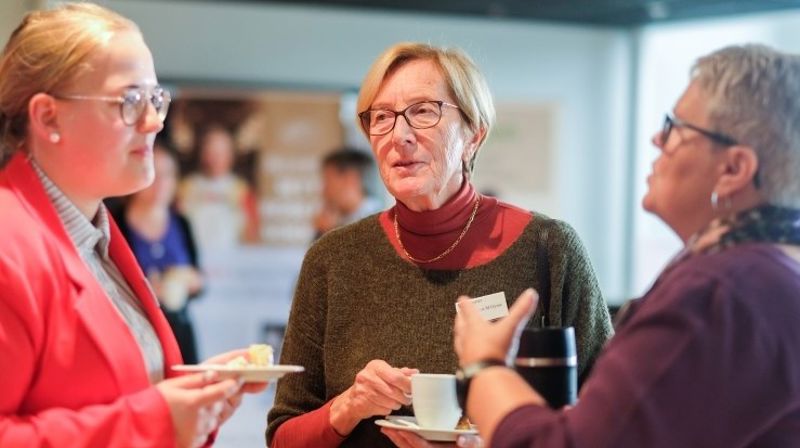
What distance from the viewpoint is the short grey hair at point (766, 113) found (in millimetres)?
1642

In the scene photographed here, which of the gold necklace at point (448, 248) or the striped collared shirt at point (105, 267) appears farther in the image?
the gold necklace at point (448, 248)

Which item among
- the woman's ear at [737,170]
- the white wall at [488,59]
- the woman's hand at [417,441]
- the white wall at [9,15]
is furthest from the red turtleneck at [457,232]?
the white wall at [488,59]

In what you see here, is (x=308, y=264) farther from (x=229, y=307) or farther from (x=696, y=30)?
(x=696, y=30)

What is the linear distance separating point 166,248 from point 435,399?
177 inches

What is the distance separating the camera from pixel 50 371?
164 cm

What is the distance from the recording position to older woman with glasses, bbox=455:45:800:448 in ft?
5.07

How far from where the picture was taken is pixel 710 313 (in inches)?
61.2

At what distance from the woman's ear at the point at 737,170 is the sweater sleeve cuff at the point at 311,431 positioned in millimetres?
978

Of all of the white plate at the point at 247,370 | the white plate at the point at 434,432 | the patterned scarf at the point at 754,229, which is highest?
the patterned scarf at the point at 754,229

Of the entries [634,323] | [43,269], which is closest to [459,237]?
[634,323]

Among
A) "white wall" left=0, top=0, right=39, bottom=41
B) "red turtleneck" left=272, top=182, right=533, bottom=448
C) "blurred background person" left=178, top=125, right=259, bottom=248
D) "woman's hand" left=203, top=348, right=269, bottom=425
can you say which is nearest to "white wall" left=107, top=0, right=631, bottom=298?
"blurred background person" left=178, top=125, right=259, bottom=248

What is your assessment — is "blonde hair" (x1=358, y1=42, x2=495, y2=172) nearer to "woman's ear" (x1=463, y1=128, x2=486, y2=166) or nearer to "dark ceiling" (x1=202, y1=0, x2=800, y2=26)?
"woman's ear" (x1=463, y1=128, x2=486, y2=166)

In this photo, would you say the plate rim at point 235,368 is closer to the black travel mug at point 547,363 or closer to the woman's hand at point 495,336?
the woman's hand at point 495,336

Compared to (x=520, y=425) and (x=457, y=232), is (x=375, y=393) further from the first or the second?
(x=520, y=425)
